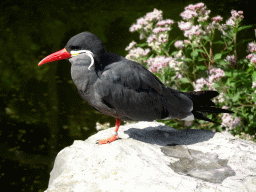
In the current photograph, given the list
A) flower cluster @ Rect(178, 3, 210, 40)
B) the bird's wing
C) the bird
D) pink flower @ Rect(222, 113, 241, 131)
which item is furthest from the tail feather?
flower cluster @ Rect(178, 3, 210, 40)

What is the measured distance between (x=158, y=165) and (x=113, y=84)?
773 mm

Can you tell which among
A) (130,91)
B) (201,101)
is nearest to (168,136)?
(201,101)

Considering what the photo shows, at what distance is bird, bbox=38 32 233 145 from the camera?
2521 millimetres

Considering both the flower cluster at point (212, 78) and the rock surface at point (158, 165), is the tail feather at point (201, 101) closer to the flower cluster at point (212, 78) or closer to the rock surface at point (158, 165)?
the rock surface at point (158, 165)

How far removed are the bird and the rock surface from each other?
27 cm

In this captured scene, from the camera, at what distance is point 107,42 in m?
5.00

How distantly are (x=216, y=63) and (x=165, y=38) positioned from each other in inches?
31.8

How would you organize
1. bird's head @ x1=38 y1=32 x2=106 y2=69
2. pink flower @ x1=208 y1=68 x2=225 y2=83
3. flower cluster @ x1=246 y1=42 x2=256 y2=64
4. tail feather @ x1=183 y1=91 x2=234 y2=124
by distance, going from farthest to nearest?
pink flower @ x1=208 y1=68 x2=225 y2=83, flower cluster @ x1=246 y1=42 x2=256 y2=64, tail feather @ x1=183 y1=91 x2=234 y2=124, bird's head @ x1=38 y1=32 x2=106 y2=69

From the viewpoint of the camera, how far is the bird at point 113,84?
8.27 feet

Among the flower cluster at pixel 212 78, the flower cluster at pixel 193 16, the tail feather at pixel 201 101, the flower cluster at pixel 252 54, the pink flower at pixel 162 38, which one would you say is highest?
the flower cluster at pixel 193 16

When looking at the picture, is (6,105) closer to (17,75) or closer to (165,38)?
(17,75)

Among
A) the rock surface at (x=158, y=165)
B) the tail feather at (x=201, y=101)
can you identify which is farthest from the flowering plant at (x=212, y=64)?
the rock surface at (x=158, y=165)

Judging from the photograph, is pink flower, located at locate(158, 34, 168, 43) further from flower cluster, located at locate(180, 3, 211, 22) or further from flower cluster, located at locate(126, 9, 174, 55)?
flower cluster, located at locate(180, 3, 211, 22)

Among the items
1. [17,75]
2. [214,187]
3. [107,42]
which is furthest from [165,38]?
[17,75]
